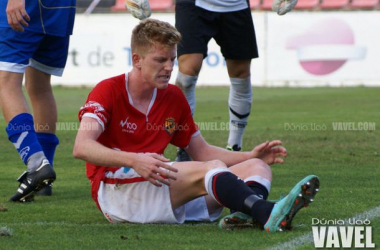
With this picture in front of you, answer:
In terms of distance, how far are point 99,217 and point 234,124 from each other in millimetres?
3032

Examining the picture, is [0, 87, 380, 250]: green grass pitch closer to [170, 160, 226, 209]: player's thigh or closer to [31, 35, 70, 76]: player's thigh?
[170, 160, 226, 209]: player's thigh

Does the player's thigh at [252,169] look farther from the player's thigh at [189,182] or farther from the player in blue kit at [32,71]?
the player in blue kit at [32,71]

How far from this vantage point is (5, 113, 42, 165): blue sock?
544 cm

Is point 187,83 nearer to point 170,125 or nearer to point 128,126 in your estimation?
point 170,125

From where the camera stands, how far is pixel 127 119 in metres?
4.73

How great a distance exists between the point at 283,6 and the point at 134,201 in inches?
135

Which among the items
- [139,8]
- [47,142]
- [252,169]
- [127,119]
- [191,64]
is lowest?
[47,142]

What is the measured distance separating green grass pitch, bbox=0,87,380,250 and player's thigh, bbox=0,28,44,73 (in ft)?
2.81

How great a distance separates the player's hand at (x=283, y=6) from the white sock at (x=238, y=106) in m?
0.64

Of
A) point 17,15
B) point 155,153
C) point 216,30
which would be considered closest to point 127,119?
point 155,153

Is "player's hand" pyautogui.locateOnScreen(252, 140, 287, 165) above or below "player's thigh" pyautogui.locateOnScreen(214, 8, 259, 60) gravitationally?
above

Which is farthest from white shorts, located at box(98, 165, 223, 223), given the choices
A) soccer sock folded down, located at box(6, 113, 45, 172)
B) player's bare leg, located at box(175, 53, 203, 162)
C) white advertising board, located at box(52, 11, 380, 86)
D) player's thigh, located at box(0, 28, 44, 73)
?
white advertising board, located at box(52, 11, 380, 86)

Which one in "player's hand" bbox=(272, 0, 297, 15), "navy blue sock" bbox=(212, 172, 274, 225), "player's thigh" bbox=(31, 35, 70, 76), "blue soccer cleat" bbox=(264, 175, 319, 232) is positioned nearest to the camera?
"blue soccer cleat" bbox=(264, 175, 319, 232)

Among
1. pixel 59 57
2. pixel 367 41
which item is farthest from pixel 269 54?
pixel 59 57
